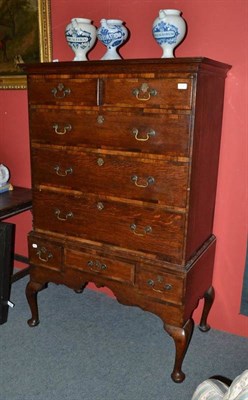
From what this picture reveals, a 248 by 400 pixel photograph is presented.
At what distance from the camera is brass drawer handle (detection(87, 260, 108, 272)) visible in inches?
94.4

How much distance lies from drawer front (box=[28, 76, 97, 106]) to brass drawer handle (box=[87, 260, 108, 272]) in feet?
3.12

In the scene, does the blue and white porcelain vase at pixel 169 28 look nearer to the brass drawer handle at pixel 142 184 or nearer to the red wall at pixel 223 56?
the red wall at pixel 223 56

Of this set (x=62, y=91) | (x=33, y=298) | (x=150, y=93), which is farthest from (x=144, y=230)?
(x=33, y=298)

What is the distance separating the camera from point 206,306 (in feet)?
9.08

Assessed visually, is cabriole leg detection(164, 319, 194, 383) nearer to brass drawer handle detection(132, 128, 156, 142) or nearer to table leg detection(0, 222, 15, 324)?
brass drawer handle detection(132, 128, 156, 142)

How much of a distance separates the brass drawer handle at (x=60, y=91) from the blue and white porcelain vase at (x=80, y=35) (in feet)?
1.15

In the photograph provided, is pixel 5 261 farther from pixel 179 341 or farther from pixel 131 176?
pixel 179 341

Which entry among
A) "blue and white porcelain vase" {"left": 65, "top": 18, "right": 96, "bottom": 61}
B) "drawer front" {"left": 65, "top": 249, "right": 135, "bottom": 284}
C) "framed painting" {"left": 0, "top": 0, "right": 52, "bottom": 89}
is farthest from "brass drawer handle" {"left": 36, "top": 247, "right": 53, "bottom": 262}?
"framed painting" {"left": 0, "top": 0, "right": 52, "bottom": 89}

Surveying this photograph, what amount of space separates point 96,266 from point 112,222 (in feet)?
1.07

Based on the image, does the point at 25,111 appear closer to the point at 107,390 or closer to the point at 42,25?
the point at 42,25

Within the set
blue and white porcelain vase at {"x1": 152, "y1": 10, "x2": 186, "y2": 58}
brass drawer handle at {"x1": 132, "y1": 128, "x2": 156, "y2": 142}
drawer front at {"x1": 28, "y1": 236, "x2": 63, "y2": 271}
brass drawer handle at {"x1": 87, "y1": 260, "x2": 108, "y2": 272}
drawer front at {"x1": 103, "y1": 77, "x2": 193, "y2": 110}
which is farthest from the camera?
drawer front at {"x1": 28, "y1": 236, "x2": 63, "y2": 271}

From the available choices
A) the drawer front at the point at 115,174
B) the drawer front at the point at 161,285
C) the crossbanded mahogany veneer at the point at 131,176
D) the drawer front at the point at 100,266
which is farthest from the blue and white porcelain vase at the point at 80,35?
the drawer front at the point at 161,285

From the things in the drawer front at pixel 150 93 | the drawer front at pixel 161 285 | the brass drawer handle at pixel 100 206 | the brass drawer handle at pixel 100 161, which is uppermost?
the drawer front at pixel 150 93

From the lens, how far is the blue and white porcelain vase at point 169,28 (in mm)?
2150
